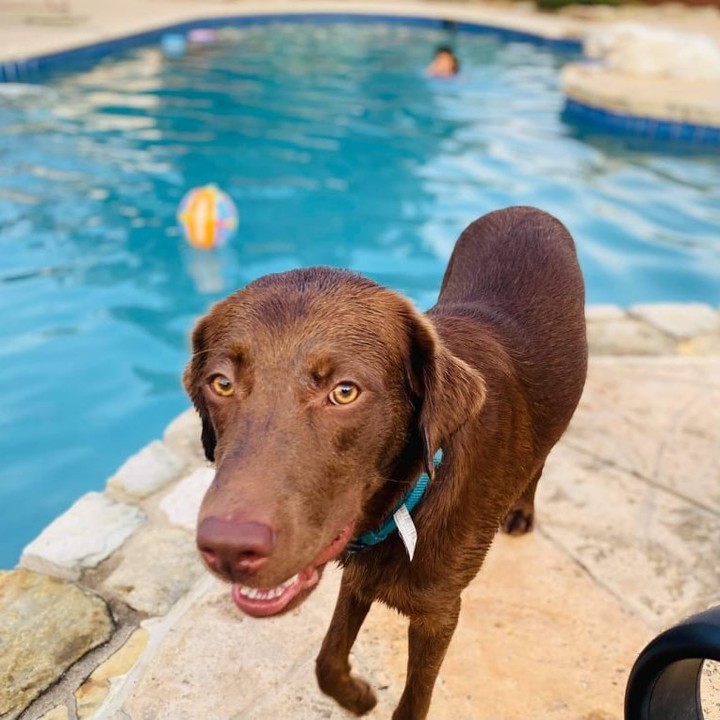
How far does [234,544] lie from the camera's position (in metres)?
1.69

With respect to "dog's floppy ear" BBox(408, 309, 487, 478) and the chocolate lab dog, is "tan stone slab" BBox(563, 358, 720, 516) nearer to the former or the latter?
the chocolate lab dog

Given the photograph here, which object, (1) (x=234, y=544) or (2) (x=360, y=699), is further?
(2) (x=360, y=699)

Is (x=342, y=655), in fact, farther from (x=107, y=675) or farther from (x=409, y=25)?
(x=409, y=25)

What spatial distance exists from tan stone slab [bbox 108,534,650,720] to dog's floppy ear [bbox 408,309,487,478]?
3.60 ft

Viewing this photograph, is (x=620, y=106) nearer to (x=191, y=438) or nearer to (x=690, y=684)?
(x=191, y=438)

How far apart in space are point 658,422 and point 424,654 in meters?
2.43

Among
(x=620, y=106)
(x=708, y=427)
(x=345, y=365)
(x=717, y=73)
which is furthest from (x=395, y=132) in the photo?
(x=345, y=365)

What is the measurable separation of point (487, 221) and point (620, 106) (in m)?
10.7

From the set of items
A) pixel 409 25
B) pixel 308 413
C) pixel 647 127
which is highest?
pixel 308 413

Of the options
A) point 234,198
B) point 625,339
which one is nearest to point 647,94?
point 234,198

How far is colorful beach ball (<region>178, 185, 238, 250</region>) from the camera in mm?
8305

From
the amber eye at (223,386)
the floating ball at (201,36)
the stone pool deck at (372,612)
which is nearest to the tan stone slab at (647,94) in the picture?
the floating ball at (201,36)

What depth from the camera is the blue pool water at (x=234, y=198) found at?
651 cm

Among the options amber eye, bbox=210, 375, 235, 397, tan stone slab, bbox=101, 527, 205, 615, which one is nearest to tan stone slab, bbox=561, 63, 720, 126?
tan stone slab, bbox=101, 527, 205, 615
